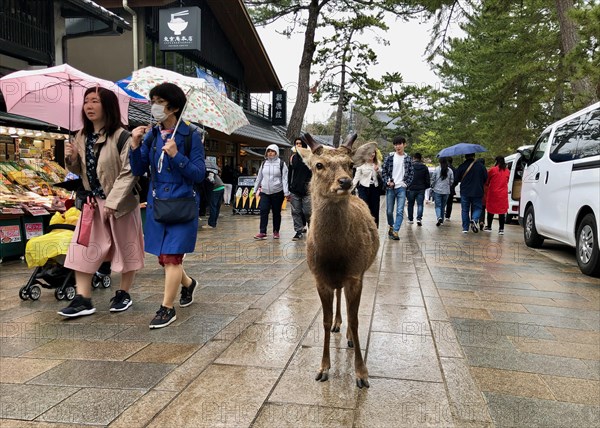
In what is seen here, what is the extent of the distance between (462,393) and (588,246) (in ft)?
16.1

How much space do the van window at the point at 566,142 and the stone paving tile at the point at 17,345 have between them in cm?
749

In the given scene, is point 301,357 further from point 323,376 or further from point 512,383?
point 512,383

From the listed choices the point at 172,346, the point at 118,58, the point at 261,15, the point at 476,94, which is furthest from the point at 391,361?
the point at 261,15

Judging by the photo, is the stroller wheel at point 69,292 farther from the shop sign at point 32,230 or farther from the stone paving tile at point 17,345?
the shop sign at point 32,230

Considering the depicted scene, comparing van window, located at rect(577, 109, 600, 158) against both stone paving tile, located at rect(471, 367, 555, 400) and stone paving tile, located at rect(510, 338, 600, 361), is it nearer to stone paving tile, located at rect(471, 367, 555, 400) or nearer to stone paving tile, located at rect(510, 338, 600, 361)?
stone paving tile, located at rect(510, 338, 600, 361)

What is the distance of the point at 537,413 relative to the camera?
260cm

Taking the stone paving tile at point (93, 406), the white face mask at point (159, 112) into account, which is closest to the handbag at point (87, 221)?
the white face mask at point (159, 112)

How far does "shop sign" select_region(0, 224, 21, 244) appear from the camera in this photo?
263 inches

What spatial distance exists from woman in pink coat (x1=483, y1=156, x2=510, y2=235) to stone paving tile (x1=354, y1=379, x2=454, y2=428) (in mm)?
9288

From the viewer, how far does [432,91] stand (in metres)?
33.2

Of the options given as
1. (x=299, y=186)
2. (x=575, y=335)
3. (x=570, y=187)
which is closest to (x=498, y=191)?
(x=570, y=187)

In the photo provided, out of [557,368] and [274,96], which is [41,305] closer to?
[557,368]

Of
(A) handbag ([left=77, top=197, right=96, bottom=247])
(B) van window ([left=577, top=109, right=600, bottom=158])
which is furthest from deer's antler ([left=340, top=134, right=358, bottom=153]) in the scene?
(B) van window ([left=577, top=109, right=600, bottom=158])

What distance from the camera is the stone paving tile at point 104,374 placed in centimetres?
287
